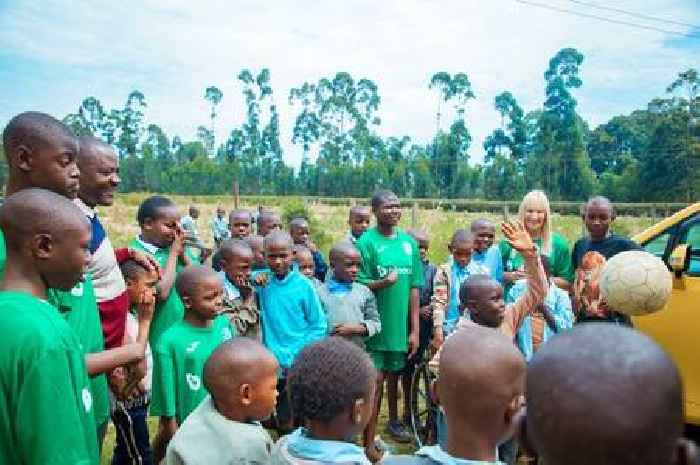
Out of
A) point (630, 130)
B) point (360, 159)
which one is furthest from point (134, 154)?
point (630, 130)

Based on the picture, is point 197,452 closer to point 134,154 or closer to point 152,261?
point 152,261

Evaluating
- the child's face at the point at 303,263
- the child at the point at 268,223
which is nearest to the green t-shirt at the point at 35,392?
the child's face at the point at 303,263

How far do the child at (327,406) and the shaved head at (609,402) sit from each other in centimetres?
96

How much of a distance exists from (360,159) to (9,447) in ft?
216

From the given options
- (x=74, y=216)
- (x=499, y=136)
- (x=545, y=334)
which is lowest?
(x=545, y=334)

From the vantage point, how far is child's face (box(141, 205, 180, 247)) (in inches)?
169

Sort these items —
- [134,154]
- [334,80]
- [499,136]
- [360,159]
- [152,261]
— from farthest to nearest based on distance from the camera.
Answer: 1. [334,80]
2. [360,159]
3. [134,154]
4. [499,136]
5. [152,261]

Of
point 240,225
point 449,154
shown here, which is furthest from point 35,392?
point 449,154

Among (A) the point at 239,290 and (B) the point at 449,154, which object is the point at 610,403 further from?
(B) the point at 449,154

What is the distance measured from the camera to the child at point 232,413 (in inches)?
92.6

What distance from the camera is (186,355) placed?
→ 3.53 m

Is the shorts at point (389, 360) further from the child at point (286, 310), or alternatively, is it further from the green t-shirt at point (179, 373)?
the green t-shirt at point (179, 373)

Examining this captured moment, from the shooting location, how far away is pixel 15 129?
2.66m

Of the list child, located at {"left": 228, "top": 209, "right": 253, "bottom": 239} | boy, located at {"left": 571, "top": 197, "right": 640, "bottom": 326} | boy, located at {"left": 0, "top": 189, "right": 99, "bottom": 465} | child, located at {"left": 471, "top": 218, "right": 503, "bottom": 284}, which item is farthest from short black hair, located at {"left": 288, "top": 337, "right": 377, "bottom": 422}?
child, located at {"left": 228, "top": 209, "right": 253, "bottom": 239}
